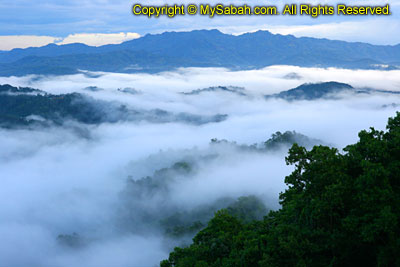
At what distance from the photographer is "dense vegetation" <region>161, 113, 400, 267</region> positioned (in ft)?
50.6

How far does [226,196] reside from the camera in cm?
7250

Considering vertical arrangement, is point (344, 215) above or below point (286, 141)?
below

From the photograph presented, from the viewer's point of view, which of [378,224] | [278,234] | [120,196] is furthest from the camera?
[120,196]

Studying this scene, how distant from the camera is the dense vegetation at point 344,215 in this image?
50.6ft

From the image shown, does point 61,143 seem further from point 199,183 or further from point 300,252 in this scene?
point 300,252

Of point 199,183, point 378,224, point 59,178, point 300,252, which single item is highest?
point 59,178

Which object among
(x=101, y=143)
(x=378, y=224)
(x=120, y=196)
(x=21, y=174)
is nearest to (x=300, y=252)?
(x=378, y=224)

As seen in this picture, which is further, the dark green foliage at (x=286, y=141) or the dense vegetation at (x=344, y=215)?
the dark green foliage at (x=286, y=141)

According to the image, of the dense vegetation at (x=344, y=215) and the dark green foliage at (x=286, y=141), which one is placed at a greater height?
the dark green foliage at (x=286, y=141)

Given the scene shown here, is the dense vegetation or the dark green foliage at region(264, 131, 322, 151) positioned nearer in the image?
the dense vegetation

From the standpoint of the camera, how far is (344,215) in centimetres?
1705

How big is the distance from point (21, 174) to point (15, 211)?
40043 mm

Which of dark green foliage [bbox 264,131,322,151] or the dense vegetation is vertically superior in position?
dark green foliage [bbox 264,131,322,151]

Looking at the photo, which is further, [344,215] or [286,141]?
[286,141]
